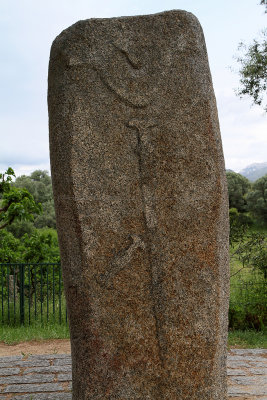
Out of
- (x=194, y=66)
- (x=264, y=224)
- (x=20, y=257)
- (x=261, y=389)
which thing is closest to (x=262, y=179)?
(x=264, y=224)

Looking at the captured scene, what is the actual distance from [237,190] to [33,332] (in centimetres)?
2070

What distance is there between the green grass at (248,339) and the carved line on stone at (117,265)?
4.37 meters

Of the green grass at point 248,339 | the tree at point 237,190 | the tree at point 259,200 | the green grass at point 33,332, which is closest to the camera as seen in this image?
the green grass at point 248,339

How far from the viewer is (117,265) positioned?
2777 millimetres

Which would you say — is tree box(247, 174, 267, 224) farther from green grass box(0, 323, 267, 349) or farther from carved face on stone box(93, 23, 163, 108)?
carved face on stone box(93, 23, 163, 108)

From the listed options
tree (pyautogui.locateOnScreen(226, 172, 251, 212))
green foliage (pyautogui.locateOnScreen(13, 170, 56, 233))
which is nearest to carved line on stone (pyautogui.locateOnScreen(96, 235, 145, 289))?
green foliage (pyautogui.locateOnScreen(13, 170, 56, 233))

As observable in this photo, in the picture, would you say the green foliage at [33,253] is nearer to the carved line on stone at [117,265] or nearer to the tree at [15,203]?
the tree at [15,203]

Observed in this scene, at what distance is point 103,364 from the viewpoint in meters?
2.78

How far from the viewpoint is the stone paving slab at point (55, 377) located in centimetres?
426

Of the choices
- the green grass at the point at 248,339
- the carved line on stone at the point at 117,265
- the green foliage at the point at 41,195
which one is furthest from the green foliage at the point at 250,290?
the green foliage at the point at 41,195

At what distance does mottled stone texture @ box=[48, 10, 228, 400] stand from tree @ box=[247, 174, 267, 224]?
1710 cm

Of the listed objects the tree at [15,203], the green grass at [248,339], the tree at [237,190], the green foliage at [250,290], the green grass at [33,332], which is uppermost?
the tree at [237,190]

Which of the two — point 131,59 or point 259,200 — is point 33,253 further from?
point 259,200

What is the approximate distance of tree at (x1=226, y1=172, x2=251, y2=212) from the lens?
24.6 m
